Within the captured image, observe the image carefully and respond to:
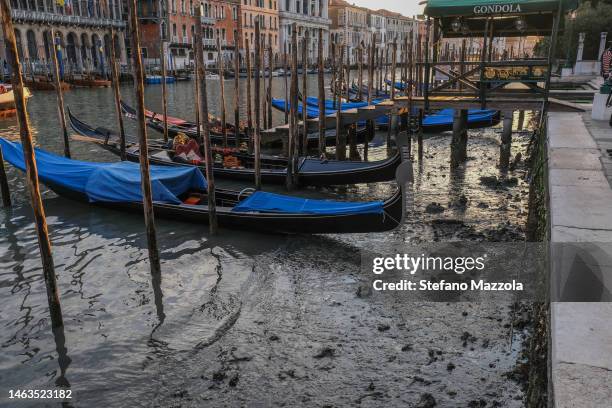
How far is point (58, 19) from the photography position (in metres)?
32.9

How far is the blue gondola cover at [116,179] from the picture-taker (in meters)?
7.29

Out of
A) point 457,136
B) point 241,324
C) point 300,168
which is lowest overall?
point 241,324

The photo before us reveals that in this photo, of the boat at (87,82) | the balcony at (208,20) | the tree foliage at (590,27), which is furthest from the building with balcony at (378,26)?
the tree foliage at (590,27)

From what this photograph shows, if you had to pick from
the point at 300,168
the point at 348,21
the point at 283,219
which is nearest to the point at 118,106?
the point at 300,168

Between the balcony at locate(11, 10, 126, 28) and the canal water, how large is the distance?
83.5 feet

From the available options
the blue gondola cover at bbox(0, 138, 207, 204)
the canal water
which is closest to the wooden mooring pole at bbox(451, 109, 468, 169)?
the canal water

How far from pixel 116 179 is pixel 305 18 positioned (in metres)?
52.4

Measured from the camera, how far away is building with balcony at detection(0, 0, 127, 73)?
101ft

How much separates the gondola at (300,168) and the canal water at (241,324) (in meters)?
1.00

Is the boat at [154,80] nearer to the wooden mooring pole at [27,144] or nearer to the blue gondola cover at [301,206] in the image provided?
the blue gondola cover at [301,206]

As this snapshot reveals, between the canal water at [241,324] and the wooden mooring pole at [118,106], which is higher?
the wooden mooring pole at [118,106]

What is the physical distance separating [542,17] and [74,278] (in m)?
9.42

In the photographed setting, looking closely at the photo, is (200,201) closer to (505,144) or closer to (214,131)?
(214,131)

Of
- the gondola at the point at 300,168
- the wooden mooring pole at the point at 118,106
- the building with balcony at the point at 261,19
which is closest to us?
the gondola at the point at 300,168
